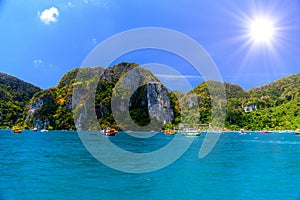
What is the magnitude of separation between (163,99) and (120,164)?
65134 mm

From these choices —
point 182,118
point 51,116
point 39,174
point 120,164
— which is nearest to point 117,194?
point 39,174

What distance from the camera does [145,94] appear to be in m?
80.9

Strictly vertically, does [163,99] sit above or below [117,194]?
above

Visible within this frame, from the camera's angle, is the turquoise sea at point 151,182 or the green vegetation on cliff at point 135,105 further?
the green vegetation on cliff at point 135,105

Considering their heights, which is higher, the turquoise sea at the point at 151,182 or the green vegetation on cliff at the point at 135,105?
the green vegetation on cliff at the point at 135,105

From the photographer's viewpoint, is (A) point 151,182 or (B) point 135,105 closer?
(A) point 151,182

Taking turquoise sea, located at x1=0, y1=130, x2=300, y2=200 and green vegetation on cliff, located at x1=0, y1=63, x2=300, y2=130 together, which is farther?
green vegetation on cliff, located at x1=0, y1=63, x2=300, y2=130

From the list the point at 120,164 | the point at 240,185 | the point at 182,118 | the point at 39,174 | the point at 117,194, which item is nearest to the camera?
the point at 117,194

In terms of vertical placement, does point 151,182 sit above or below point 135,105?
below

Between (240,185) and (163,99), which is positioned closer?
(240,185)

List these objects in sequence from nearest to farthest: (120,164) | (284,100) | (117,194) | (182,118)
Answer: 1. (117,194)
2. (120,164)
3. (182,118)
4. (284,100)

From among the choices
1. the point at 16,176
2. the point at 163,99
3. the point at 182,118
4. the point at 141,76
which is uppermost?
the point at 141,76

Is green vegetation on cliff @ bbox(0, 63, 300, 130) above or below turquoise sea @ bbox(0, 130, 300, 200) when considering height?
above

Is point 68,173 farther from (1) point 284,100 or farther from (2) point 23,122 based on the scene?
(1) point 284,100
